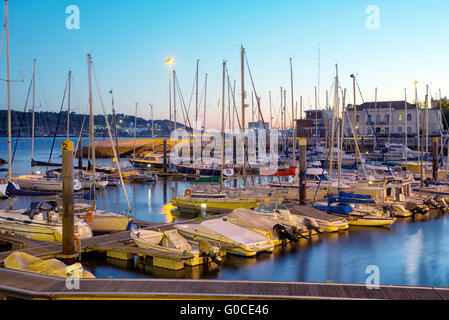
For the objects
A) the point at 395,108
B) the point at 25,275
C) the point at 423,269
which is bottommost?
the point at 423,269

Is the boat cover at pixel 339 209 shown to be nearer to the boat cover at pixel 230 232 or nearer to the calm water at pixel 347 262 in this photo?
the calm water at pixel 347 262

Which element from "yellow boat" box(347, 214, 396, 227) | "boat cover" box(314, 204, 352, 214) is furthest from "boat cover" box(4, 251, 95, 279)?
"yellow boat" box(347, 214, 396, 227)

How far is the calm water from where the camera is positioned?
641 inches

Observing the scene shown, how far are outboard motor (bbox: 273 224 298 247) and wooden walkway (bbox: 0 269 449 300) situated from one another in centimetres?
762

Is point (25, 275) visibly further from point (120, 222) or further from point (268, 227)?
point (268, 227)

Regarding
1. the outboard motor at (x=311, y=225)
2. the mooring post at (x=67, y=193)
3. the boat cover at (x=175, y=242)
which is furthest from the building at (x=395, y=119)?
the mooring post at (x=67, y=193)

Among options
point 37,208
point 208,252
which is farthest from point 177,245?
point 37,208

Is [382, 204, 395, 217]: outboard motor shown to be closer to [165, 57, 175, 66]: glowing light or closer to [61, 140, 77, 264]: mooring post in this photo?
[61, 140, 77, 264]: mooring post

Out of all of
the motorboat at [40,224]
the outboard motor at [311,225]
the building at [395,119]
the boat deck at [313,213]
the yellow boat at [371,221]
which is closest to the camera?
the motorboat at [40,224]

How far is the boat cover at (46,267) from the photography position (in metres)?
12.6

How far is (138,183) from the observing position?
48844mm

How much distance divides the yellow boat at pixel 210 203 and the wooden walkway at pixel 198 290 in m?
14.9
